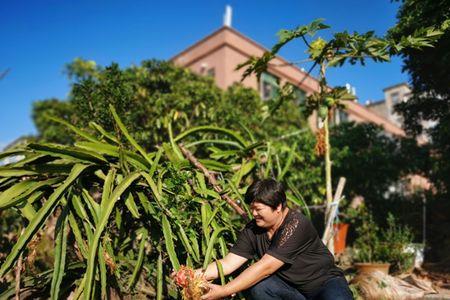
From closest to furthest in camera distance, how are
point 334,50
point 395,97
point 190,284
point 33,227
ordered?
point 190,284, point 33,227, point 334,50, point 395,97

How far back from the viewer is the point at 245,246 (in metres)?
2.89

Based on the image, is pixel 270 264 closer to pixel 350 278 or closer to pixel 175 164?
pixel 175 164

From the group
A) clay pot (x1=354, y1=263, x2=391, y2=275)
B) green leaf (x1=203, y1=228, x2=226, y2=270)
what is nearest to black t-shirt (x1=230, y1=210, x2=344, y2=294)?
green leaf (x1=203, y1=228, x2=226, y2=270)

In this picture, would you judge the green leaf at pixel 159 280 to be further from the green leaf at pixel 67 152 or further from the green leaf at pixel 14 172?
the green leaf at pixel 14 172

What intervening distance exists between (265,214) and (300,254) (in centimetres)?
37

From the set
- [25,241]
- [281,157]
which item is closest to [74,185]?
[25,241]

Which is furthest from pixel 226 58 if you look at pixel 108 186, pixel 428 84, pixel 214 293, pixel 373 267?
pixel 214 293

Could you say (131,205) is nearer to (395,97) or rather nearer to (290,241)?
(290,241)

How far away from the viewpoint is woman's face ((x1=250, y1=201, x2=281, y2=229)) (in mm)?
2756

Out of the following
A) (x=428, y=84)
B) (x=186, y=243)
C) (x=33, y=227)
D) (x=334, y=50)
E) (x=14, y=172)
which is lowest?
(x=186, y=243)

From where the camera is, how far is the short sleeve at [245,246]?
9.43ft

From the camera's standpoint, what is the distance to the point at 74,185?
294 centimetres

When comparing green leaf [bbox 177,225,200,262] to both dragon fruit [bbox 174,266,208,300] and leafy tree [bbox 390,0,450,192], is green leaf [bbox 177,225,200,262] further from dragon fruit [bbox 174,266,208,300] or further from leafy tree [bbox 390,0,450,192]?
leafy tree [bbox 390,0,450,192]

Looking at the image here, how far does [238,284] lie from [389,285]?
2431mm
